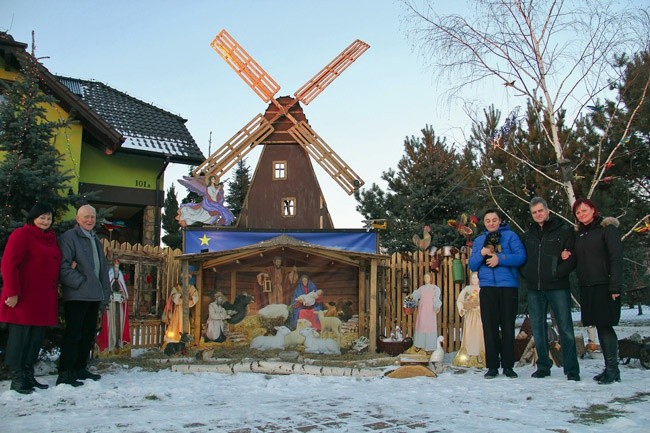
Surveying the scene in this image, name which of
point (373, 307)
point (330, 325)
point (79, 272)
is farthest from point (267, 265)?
point (79, 272)

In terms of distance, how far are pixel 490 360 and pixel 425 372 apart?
69 cm

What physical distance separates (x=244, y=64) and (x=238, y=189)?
12.8m

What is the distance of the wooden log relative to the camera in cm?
670

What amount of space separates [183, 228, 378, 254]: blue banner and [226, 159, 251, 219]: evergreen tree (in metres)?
14.8

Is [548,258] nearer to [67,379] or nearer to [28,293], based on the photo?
[67,379]

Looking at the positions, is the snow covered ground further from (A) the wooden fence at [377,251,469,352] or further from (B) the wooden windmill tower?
(B) the wooden windmill tower

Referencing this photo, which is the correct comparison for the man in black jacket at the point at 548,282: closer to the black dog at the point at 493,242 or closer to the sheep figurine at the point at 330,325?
the black dog at the point at 493,242

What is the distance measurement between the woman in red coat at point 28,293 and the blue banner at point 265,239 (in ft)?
18.5

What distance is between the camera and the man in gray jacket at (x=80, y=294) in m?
5.80

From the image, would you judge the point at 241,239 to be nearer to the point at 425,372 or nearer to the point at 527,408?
the point at 425,372

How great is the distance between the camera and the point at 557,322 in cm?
595

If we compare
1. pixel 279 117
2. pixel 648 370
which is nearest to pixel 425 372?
pixel 648 370

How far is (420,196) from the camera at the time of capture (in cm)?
1598

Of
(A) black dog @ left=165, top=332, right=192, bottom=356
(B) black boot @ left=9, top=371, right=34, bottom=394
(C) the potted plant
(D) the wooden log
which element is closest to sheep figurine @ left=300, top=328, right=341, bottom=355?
(C) the potted plant
